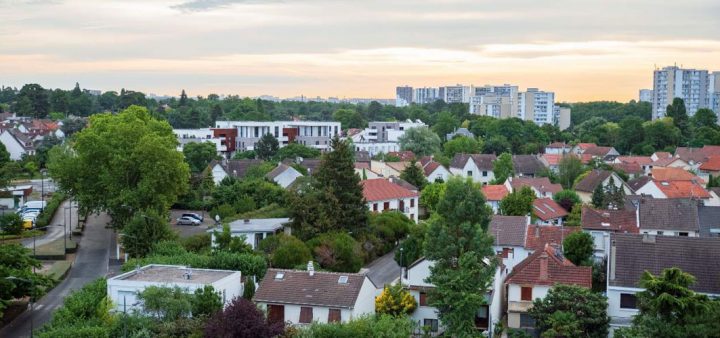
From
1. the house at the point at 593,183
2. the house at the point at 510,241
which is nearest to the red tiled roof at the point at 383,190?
the house at the point at 510,241

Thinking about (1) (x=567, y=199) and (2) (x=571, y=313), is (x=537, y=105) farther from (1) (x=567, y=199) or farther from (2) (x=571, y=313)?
(2) (x=571, y=313)

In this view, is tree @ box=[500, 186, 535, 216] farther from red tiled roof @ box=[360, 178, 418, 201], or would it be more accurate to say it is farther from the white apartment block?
the white apartment block

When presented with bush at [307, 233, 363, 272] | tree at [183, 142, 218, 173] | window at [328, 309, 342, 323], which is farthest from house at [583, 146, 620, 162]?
window at [328, 309, 342, 323]

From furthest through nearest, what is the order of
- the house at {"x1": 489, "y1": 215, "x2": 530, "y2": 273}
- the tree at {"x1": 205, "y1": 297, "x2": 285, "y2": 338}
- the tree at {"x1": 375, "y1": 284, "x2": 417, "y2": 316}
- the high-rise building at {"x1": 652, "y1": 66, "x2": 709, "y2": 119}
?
the high-rise building at {"x1": 652, "y1": 66, "x2": 709, "y2": 119}, the house at {"x1": 489, "y1": 215, "x2": 530, "y2": 273}, the tree at {"x1": 375, "y1": 284, "x2": 417, "y2": 316}, the tree at {"x1": 205, "y1": 297, "x2": 285, "y2": 338}

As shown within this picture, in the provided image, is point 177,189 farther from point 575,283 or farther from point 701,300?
point 701,300

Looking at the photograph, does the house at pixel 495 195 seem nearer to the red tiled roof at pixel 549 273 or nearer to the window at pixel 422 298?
the red tiled roof at pixel 549 273

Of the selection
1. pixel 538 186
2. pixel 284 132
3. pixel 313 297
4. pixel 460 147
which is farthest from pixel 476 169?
pixel 313 297

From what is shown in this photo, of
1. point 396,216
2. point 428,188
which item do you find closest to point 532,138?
point 428,188
